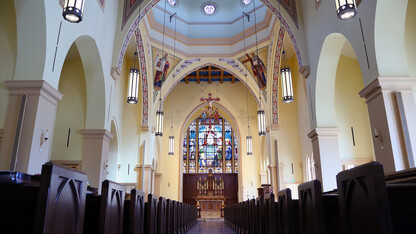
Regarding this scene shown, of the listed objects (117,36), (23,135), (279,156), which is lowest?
(23,135)

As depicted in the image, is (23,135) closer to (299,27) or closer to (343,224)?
(343,224)

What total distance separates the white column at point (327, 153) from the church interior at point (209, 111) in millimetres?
34

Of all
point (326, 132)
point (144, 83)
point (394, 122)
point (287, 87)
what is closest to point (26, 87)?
point (394, 122)

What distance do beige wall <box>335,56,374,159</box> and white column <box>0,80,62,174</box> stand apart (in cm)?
819

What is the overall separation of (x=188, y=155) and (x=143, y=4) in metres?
12.5

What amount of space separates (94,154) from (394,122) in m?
6.12

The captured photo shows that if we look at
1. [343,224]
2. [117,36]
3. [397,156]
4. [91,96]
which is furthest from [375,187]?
[117,36]

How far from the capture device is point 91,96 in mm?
7730

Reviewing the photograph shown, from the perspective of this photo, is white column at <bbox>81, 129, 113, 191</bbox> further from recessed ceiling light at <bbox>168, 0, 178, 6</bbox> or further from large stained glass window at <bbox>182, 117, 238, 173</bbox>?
large stained glass window at <bbox>182, 117, 238, 173</bbox>

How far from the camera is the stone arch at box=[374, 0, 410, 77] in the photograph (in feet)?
16.1

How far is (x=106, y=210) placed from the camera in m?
2.40

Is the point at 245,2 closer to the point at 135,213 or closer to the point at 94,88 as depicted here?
the point at 94,88

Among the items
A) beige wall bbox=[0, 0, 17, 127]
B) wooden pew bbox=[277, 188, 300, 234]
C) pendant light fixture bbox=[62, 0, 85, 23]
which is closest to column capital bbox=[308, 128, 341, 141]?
wooden pew bbox=[277, 188, 300, 234]

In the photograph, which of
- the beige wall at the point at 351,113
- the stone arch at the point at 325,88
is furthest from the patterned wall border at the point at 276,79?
the stone arch at the point at 325,88
